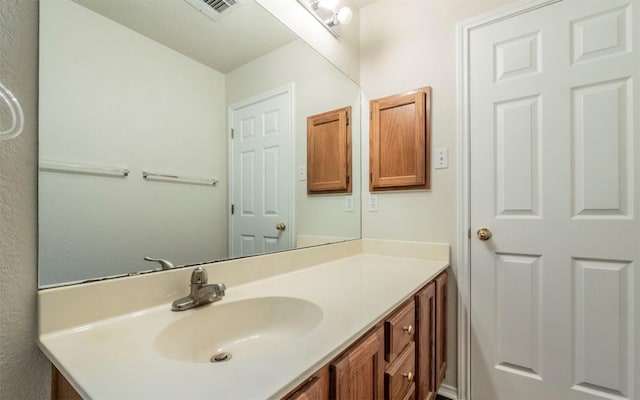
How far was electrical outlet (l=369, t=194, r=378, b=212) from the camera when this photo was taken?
1787mm

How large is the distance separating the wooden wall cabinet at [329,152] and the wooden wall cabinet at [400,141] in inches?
6.4

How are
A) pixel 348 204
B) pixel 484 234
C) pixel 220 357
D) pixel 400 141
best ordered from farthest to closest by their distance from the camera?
1. pixel 348 204
2. pixel 400 141
3. pixel 484 234
4. pixel 220 357

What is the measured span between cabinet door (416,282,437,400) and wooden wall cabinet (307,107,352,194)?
0.78m

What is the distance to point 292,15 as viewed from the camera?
1393mm

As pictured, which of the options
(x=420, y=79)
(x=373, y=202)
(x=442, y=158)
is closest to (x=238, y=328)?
(x=373, y=202)

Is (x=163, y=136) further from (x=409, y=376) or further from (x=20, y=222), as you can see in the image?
(x=409, y=376)

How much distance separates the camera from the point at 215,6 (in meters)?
1.09

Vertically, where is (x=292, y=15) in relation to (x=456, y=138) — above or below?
above

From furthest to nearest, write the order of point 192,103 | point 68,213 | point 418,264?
point 418,264, point 192,103, point 68,213

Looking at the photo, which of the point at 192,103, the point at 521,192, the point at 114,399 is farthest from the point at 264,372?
the point at 521,192

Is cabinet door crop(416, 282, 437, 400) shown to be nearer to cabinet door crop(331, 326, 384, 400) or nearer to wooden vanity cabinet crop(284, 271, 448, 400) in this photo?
wooden vanity cabinet crop(284, 271, 448, 400)

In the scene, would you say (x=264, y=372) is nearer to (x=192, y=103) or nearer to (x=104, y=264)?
(x=104, y=264)

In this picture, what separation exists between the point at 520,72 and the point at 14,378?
6.77 feet

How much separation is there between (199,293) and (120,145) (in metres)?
0.49
